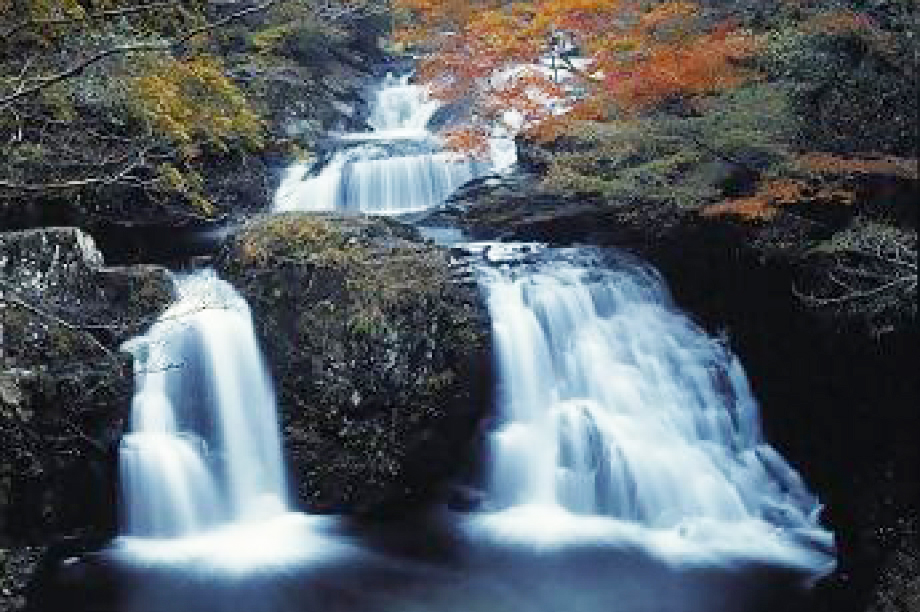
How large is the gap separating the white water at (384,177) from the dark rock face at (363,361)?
16.3 ft

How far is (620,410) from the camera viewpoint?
1110 cm

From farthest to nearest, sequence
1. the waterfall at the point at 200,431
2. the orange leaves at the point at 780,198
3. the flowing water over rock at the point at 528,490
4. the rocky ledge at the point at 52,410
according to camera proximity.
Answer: the waterfall at the point at 200,431
the orange leaves at the point at 780,198
the rocky ledge at the point at 52,410
the flowing water over rock at the point at 528,490

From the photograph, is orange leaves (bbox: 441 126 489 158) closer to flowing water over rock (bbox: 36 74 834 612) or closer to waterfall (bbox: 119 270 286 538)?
flowing water over rock (bbox: 36 74 834 612)

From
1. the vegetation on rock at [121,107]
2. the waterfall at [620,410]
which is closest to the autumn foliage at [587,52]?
the waterfall at [620,410]

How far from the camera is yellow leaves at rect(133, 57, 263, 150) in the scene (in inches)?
290

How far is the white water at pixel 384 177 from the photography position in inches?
635

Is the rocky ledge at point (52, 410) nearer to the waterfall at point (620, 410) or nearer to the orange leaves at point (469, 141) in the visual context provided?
the waterfall at point (620, 410)

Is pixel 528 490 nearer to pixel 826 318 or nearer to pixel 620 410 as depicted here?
pixel 620 410

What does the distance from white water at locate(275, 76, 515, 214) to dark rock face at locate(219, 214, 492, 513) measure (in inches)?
196

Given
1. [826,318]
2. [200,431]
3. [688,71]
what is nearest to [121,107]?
[200,431]

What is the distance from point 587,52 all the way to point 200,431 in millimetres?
7152

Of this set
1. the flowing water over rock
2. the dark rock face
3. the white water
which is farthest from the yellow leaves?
the white water

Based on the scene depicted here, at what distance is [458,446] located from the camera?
10742 millimetres

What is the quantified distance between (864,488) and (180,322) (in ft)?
24.3
